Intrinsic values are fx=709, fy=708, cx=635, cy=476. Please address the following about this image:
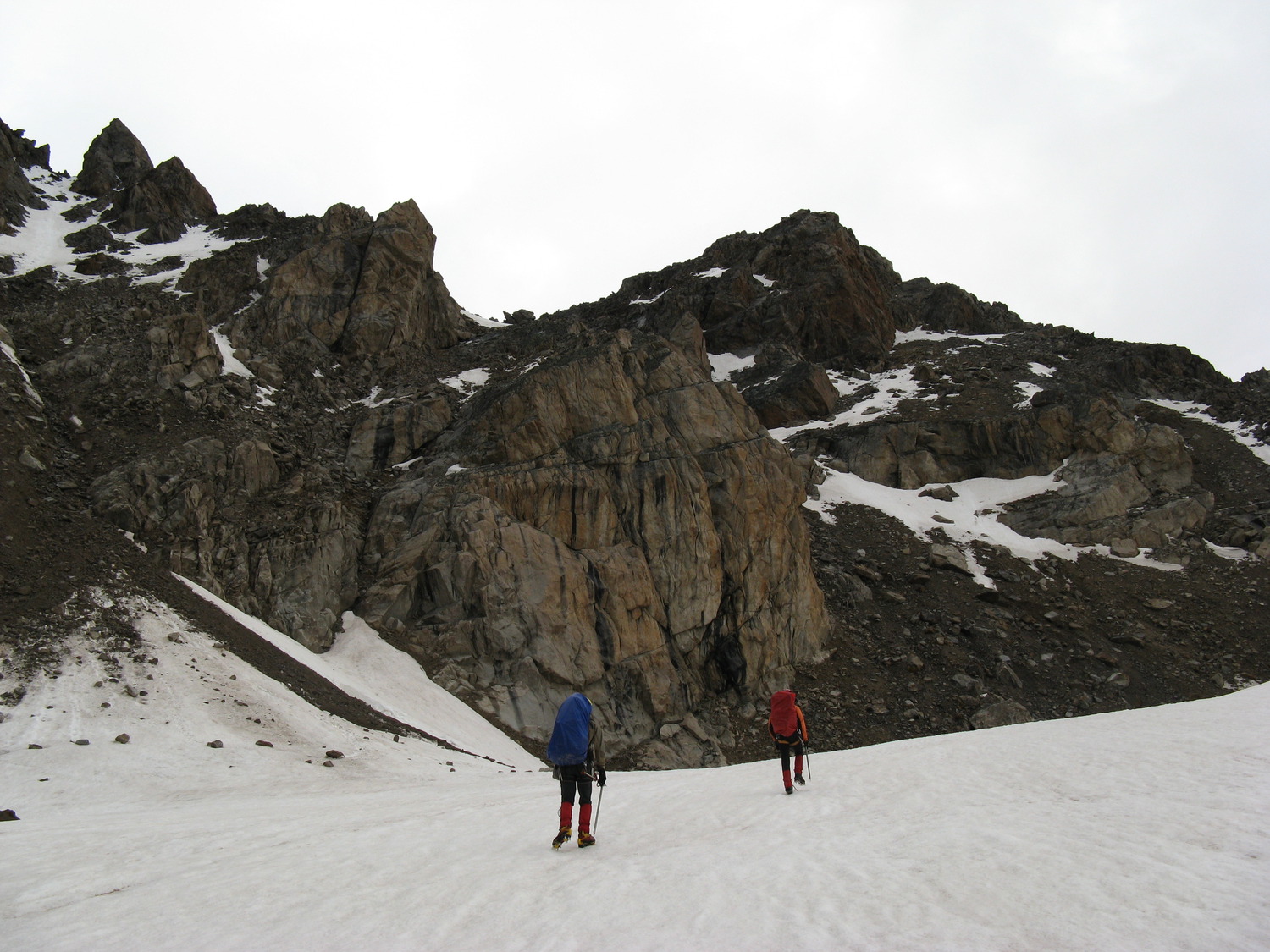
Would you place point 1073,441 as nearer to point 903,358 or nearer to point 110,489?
point 903,358

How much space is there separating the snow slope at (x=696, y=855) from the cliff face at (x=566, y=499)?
30.1 feet

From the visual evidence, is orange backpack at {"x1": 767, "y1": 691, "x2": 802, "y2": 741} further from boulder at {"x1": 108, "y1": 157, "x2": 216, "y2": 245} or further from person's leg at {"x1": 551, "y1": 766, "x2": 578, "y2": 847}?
boulder at {"x1": 108, "y1": 157, "x2": 216, "y2": 245}

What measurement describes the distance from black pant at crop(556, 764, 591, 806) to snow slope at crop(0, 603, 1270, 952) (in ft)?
1.88

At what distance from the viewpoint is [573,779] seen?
794 cm

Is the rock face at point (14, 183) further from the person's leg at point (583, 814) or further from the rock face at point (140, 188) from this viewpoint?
the person's leg at point (583, 814)

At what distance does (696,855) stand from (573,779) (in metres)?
1.63

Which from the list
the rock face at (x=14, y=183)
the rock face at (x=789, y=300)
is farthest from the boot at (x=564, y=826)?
the rock face at (x=789, y=300)

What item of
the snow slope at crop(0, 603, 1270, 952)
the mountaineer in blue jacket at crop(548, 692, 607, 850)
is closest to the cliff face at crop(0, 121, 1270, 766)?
the snow slope at crop(0, 603, 1270, 952)

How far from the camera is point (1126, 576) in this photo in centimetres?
3859

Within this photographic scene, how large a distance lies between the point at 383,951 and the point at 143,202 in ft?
222

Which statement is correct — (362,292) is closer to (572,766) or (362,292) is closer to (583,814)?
(572,766)

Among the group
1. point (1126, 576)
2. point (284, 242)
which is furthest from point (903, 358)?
point (284, 242)

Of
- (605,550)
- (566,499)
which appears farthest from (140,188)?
(605,550)

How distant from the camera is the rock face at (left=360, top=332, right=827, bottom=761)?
92.3ft
